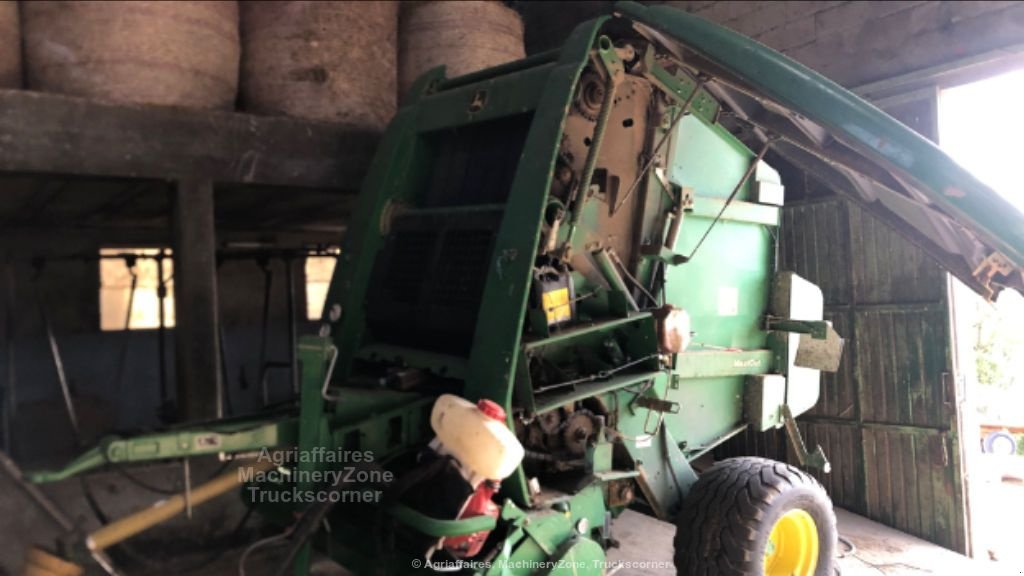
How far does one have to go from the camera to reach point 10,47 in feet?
11.2

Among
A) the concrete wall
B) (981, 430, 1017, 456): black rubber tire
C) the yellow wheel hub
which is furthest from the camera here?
(981, 430, 1017, 456): black rubber tire

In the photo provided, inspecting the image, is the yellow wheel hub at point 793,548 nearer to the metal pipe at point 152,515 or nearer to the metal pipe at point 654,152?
the metal pipe at point 654,152

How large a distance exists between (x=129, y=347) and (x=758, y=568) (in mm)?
6088

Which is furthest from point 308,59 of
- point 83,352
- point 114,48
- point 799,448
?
point 83,352

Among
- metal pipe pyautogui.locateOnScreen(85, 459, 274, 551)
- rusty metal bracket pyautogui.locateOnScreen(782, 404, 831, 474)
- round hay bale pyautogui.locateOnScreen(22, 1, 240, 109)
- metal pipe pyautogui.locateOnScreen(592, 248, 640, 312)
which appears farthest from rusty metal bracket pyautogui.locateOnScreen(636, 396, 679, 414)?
round hay bale pyautogui.locateOnScreen(22, 1, 240, 109)

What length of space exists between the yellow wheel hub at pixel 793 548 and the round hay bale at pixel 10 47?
14.1 feet

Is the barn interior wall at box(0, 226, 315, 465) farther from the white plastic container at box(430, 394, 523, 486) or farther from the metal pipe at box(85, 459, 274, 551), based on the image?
the white plastic container at box(430, 394, 523, 486)

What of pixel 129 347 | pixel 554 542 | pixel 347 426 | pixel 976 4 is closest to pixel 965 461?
pixel 976 4

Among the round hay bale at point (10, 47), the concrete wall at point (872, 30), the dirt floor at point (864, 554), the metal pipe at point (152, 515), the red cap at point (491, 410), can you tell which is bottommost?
the dirt floor at point (864, 554)

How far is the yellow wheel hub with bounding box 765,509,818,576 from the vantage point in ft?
10.6

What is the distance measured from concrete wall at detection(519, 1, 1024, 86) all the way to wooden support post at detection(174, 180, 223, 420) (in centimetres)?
424

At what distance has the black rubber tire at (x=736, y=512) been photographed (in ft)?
9.35

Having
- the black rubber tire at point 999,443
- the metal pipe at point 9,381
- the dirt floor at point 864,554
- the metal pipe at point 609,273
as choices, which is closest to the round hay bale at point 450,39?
the metal pipe at point 609,273

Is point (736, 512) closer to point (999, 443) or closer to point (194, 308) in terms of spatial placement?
point (194, 308)
